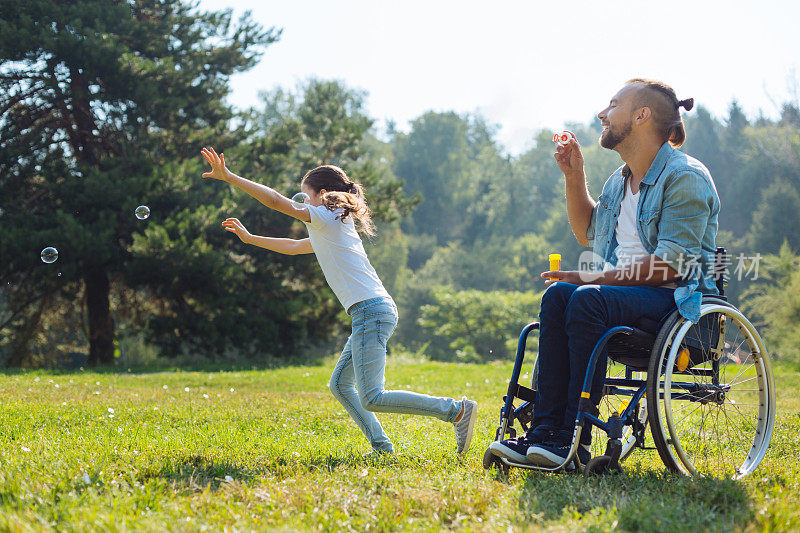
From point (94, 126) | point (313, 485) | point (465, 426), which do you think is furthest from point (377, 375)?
point (94, 126)

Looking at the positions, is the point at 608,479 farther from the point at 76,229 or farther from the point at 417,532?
the point at 76,229

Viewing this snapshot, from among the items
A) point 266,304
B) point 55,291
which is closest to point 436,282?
point 266,304

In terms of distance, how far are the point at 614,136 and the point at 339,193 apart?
1.40 metres

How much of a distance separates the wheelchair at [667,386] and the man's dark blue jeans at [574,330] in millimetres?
62

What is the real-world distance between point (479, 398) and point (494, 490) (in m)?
4.46

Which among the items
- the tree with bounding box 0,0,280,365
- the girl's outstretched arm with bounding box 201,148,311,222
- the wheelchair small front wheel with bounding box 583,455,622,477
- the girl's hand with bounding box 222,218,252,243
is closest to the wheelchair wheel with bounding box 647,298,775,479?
the wheelchair small front wheel with bounding box 583,455,622,477

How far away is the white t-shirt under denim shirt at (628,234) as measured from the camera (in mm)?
3340

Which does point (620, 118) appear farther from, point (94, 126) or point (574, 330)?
point (94, 126)

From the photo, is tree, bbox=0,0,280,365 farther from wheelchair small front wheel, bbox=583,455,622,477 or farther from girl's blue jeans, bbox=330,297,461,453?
wheelchair small front wheel, bbox=583,455,622,477

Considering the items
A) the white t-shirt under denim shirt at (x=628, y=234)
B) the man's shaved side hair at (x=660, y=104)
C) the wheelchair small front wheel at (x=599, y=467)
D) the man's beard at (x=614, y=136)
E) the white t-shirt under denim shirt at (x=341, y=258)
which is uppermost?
the man's shaved side hair at (x=660, y=104)

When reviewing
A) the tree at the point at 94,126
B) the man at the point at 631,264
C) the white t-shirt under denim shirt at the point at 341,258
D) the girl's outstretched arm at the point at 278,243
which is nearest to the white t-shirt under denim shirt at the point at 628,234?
the man at the point at 631,264

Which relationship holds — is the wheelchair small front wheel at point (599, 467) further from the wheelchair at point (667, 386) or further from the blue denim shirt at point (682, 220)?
the blue denim shirt at point (682, 220)

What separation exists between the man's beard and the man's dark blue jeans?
74 centimetres

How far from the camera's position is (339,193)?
12.3 feet
